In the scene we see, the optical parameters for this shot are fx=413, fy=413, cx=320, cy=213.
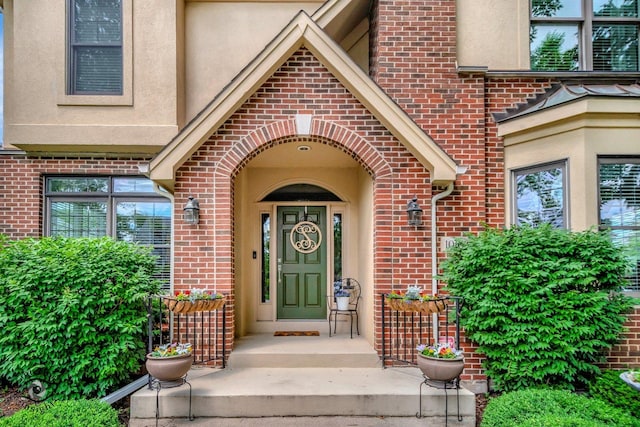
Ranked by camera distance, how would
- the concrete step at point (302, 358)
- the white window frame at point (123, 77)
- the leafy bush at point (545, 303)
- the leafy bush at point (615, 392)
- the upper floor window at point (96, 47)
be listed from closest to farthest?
the leafy bush at point (615, 392)
the leafy bush at point (545, 303)
the concrete step at point (302, 358)
the white window frame at point (123, 77)
the upper floor window at point (96, 47)

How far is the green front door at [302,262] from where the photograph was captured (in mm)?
7539

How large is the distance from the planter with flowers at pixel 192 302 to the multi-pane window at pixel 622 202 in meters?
A: 5.12

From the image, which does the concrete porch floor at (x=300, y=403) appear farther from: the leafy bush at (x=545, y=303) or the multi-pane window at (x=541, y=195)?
the multi-pane window at (x=541, y=195)

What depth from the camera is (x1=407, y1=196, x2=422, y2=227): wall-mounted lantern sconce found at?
5.57 metres

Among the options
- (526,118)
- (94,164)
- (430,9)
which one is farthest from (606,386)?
(94,164)

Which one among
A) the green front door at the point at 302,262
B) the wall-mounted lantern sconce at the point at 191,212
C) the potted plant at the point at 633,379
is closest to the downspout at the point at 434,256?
the potted plant at the point at 633,379

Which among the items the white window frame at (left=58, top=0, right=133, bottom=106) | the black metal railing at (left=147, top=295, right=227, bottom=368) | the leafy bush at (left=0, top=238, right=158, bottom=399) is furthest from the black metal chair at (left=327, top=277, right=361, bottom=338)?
the white window frame at (left=58, top=0, right=133, bottom=106)

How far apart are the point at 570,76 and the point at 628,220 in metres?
2.40

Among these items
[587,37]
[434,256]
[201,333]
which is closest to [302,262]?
[201,333]

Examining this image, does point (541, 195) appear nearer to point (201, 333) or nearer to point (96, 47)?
point (201, 333)

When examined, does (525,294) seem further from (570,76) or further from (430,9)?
(430,9)

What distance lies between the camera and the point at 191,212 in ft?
17.8

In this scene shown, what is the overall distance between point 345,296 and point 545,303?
10.6ft

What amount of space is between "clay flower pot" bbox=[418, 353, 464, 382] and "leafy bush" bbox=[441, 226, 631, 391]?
735 millimetres
